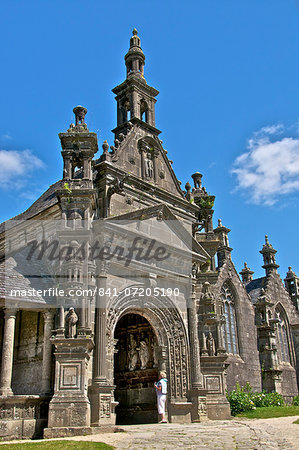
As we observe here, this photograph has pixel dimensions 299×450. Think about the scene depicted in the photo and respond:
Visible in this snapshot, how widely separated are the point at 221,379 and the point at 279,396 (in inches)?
305

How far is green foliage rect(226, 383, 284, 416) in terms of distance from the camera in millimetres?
19578

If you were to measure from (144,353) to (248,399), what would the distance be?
518 centimetres

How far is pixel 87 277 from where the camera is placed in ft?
47.8

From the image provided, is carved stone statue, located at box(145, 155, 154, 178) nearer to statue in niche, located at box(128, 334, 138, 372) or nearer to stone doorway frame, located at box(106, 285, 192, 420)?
stone doorway frame, located at box(106, 285, 192, 420)

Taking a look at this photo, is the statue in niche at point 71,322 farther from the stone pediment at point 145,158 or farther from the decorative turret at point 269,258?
the decorative turret at point 269,258

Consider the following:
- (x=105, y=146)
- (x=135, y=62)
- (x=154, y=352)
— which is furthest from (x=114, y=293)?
(x=135, y=62)

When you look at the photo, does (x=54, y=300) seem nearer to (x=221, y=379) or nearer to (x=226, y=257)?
(x=221, y=379)

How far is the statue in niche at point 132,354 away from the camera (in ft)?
60.7

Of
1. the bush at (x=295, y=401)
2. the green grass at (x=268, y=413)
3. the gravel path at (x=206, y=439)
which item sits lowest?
the gravel path at (x=206, y=439)

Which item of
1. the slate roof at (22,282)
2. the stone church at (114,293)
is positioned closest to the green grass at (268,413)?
the stone church at (114,293)

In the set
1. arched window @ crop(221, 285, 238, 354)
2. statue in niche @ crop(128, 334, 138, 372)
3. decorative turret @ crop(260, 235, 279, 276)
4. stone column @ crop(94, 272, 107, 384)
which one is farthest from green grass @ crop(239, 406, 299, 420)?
decorative turret @ crop(260, 235, 279, 276)

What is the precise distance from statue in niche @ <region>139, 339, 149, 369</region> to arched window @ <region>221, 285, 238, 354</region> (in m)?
7.38

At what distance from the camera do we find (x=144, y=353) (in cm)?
1831

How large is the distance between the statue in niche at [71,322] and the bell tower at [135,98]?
937 cm
